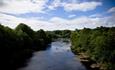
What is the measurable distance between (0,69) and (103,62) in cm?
2942

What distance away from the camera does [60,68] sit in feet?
186

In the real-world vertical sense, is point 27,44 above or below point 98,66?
above

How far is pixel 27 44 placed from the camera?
92312 mm

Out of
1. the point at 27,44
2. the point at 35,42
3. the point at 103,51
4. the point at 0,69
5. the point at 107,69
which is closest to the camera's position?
the point at 0,69

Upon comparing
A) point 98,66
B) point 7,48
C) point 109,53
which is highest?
point 7,48

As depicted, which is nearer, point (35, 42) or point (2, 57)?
point (2, 57)

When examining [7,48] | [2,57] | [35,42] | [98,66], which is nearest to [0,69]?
[2,57]

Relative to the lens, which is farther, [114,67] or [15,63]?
[15,63]

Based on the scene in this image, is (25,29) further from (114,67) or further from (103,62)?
(114,67)

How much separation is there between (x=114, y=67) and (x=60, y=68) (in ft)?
51.2

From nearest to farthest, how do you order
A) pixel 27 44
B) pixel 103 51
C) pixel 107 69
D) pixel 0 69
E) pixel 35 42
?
pixel 0 69, pixel 107 69, pixel 103 51, pixel 27 44, pixel 35 42

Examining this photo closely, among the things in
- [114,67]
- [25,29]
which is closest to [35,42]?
[25,29]

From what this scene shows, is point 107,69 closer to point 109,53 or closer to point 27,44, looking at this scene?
point 109,53

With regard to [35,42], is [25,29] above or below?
above
